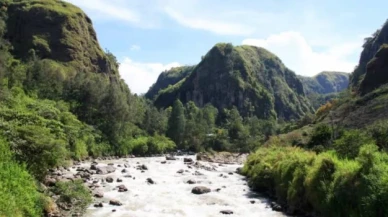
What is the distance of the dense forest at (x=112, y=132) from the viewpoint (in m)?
22.1

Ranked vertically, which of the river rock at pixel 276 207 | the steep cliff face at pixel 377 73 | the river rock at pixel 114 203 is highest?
the steep cliff face at pixel 377 73

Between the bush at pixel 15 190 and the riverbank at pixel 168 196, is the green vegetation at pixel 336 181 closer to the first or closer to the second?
the riverbank at pixel 168 196

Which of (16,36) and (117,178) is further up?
(16,36)

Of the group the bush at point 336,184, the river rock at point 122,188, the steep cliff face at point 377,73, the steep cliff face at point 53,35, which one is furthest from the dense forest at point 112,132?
the river rock at point 122,188

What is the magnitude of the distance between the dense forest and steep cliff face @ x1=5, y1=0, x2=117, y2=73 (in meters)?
0.43

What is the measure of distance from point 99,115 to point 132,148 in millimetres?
11163

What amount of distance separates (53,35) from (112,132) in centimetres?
Result: 7337

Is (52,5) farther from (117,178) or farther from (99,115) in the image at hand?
(117,178)

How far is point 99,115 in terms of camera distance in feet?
295

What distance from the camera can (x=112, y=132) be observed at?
8444cm

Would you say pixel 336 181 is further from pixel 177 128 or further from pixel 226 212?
pixel 177 128

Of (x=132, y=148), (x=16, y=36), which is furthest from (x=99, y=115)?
(x=16, y=36)

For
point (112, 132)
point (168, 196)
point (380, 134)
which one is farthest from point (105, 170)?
point (112, 132)

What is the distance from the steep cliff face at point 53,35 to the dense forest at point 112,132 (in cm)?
43
